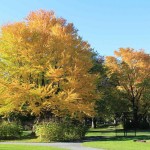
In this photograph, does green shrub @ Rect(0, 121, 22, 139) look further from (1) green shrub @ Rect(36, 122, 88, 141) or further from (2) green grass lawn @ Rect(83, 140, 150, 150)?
(2) green grass lawn @ Rect(83, 140, 150, 150)

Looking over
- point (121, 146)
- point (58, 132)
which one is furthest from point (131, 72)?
point (121, 146)

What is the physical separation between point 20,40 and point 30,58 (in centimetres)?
190

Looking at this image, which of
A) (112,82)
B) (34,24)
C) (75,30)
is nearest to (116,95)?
(112,82)

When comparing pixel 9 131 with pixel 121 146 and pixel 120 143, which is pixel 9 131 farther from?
pixel 121 146

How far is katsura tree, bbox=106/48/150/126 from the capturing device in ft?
170

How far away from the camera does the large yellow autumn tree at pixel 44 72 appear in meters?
29.8

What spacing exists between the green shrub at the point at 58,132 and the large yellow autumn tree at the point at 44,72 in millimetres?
1267

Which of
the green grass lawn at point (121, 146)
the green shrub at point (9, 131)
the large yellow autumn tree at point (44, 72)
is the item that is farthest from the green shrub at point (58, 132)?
the green grass lawn at point (121, 146)

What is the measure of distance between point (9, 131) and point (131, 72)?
79.4 feet

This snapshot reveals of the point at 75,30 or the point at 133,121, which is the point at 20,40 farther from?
the point at 133,121

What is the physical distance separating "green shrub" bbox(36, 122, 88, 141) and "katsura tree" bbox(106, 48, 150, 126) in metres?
21.2

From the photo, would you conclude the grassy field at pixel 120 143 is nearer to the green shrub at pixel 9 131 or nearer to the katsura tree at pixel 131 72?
the green shrub at pixel 9 131

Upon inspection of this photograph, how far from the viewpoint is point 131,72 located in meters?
51.8

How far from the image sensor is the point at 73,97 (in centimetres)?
2869
